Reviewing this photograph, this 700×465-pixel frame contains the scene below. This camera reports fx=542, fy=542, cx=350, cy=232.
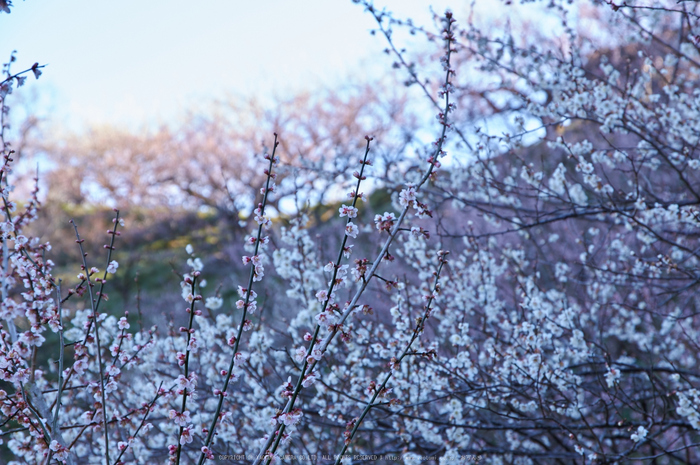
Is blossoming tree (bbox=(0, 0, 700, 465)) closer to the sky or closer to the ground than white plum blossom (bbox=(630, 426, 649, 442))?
closer to the sky

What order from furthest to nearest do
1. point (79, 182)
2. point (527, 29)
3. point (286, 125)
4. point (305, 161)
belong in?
point (79, 182)
point (286, 125)
point (527, 29)
point (305, 161)

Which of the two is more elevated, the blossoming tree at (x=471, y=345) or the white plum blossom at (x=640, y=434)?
the blossoming tree at (x=471, y=345)

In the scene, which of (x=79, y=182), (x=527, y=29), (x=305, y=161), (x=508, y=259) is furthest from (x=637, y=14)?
(x=79, y=182)

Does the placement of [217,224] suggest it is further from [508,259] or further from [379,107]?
[508,259]

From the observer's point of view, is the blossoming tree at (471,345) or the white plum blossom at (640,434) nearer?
the white plum blossom at (640,434)

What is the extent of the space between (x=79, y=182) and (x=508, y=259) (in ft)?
65.0

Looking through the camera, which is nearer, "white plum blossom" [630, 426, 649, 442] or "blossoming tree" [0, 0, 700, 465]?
"white plum blossom" [630, 426, 649, 442]

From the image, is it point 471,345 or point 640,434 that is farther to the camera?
point 471,345

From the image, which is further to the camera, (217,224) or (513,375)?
(217,224)

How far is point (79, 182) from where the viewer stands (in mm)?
20547

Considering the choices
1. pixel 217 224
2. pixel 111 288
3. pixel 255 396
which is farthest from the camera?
pixel 217 224

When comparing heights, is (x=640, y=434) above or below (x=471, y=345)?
below

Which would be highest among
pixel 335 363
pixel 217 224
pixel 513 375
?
pixel 217 224

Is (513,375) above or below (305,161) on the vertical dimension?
below
